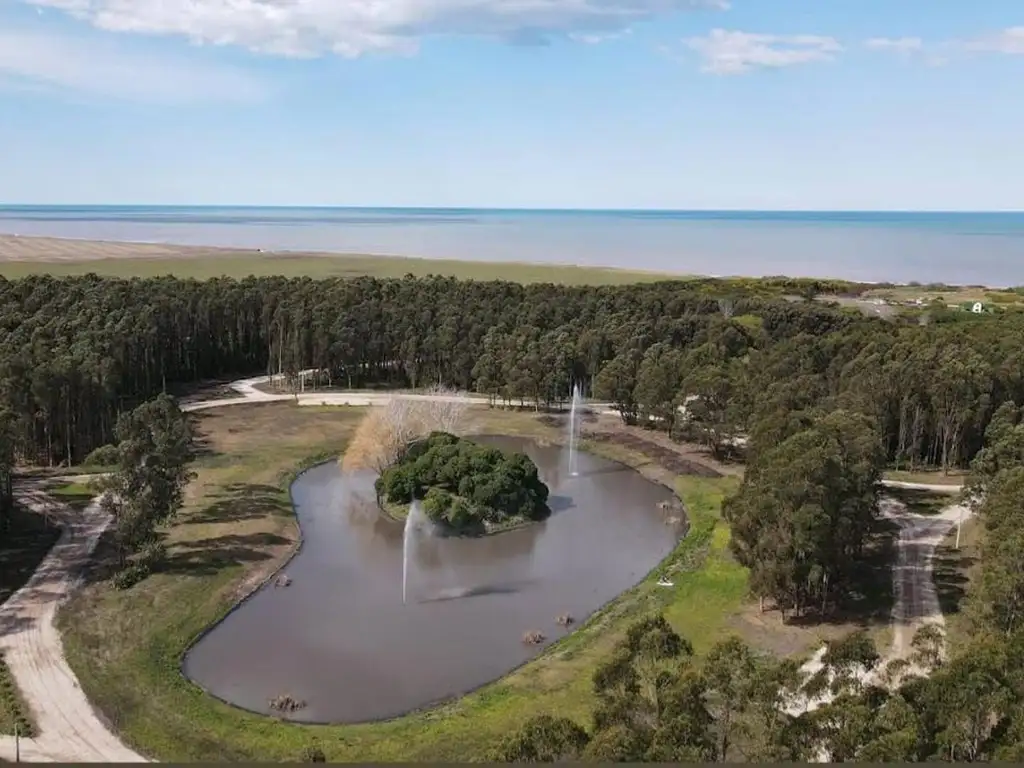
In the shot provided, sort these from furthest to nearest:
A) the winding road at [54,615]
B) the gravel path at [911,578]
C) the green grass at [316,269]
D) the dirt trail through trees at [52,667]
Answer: the green grass at [316,269] → the gravel path at [911,578] → the winding road at [54,615] → the dirt trail through trees at [52,667]

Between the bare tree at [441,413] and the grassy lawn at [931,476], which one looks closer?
the grassy lawn at [931,476]

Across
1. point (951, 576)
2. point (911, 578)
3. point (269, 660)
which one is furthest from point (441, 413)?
point (951, 576)

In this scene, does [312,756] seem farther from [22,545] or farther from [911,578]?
[911,578]

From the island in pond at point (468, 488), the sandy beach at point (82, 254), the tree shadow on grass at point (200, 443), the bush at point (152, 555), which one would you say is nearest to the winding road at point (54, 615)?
the bush at point (152, 555)

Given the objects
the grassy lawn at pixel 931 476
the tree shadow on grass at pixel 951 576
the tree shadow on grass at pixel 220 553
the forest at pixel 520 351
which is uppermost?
the forest at pixel 520 351

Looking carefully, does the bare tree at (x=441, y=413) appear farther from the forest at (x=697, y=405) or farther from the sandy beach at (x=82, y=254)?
the sandy beach at (x=82, y=254)

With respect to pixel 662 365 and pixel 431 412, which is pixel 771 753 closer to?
pixel 431 412

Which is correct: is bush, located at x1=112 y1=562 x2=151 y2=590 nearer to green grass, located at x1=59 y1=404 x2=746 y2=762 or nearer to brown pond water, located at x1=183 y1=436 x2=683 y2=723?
green grass, located at x1=59 y1=404 x2=746 y2=762

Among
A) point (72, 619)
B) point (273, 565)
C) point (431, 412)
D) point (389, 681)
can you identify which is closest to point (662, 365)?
point (431, 412)
